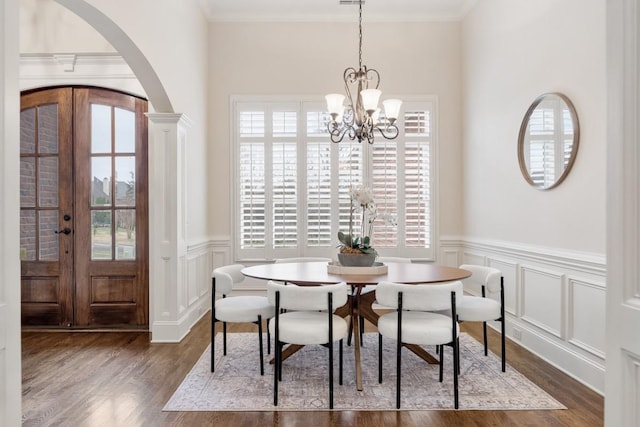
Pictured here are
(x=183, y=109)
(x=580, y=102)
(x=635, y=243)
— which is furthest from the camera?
(x=183, y=109)

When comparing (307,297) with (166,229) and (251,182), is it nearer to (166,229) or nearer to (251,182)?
(166,229)

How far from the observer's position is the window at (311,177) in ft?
18.4

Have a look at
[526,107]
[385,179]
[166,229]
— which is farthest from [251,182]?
[526,107]

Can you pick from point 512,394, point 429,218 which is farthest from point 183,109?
point 512,394

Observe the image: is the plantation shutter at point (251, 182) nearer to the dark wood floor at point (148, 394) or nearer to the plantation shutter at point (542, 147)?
the dark wood floor at point (148, 394)

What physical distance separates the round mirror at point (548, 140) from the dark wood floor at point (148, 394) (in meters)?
1.61

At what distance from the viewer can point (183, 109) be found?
449 centimetres

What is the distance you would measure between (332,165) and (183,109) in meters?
2.03

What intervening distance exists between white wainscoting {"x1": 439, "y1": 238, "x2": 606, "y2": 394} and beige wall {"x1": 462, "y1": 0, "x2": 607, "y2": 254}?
0.14 m

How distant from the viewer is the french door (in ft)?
15.0

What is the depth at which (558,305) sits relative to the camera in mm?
3463

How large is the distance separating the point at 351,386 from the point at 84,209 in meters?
3.42

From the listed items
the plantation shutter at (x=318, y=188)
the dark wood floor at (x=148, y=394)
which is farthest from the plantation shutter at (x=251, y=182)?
the dark wood floor at (x=148, y=394)

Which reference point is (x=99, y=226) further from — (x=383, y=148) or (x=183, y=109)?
(x=383, y=148)
